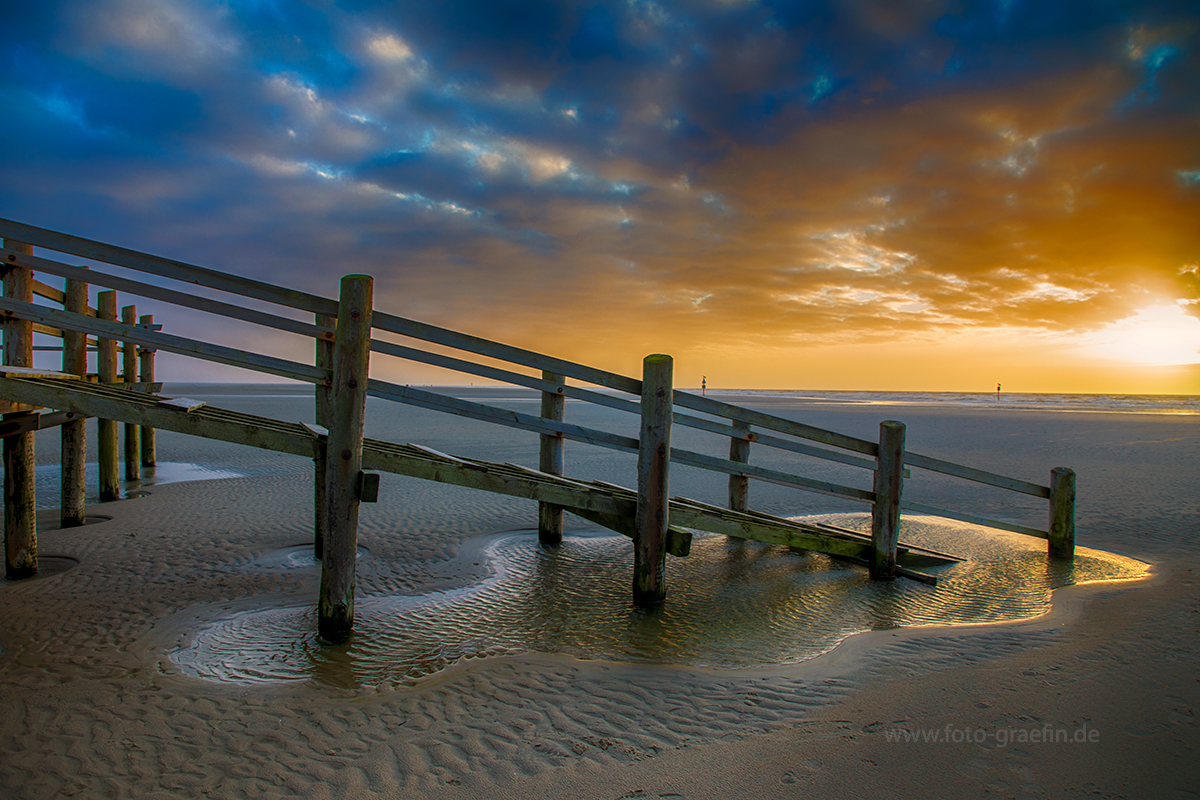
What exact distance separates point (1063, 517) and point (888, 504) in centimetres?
265

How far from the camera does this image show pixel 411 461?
5.21m

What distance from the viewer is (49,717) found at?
11.7 ft

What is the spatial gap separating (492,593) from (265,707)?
2511 millimetres

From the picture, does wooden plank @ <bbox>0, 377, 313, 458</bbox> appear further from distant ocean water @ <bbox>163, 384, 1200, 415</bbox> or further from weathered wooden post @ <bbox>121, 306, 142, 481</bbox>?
distant ocean water @ <bbox>163, 384, 1200, 415</bbox>

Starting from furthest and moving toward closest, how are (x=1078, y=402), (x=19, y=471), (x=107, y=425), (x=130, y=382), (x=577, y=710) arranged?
(x=1078, y=402), (x=130, y=382), (x=107, y=425), (x=19, y=471), (x=577, y=710)

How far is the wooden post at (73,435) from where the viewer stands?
25.3 feet

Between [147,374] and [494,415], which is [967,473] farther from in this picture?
[147,374]

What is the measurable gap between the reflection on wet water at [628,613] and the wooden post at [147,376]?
8.73m

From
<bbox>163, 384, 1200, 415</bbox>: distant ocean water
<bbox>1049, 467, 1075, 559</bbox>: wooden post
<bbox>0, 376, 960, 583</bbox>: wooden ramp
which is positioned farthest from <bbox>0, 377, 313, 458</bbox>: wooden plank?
<bbox>163, 384, 1200, 415</bbox>: distant ocean water

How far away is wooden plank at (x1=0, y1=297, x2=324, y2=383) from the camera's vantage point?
17.7 ft

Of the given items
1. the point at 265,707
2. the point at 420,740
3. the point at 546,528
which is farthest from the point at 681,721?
the point at 546,528

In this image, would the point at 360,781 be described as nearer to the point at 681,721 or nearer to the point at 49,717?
the point at 681,721

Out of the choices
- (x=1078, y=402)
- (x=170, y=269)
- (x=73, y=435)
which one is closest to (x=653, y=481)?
(x=170, y=269)

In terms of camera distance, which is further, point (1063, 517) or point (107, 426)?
point (107, 426)
